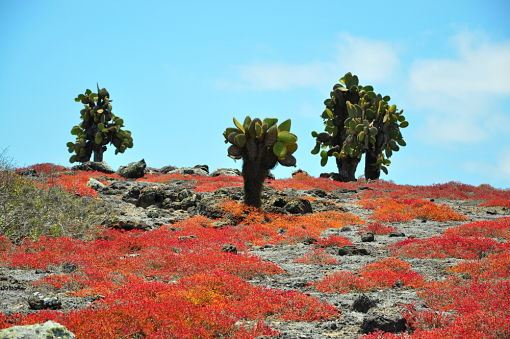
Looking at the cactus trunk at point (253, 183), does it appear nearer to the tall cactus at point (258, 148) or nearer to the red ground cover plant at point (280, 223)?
the tall cactus at point (258, 148)

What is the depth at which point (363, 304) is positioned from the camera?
11977 millimetres

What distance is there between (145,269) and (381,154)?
41.3 meters

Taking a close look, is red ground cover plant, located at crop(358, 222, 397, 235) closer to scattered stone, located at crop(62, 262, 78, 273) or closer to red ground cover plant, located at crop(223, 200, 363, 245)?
red ground cover plant, located at crop(223, 200, 363, 245)

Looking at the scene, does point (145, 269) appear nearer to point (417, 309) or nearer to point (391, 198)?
point (417, 309)

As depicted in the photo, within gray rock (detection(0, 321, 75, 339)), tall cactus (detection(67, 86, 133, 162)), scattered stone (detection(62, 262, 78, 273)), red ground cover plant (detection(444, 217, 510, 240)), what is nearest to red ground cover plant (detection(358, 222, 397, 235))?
red ground cover plant (detection(444, 217, 510, 240))

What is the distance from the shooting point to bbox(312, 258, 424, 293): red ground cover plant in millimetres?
14367

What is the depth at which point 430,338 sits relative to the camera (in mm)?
9250

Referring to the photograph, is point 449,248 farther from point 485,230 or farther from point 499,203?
point 499,203

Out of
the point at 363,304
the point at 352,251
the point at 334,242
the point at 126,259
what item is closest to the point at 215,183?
the point at 334,242

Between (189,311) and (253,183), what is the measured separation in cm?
2078

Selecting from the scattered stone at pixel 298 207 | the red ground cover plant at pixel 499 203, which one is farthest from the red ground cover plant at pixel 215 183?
the red ground cover plant at pixel 499 203

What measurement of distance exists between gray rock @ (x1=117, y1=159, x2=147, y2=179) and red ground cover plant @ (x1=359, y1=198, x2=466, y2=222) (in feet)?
74.6

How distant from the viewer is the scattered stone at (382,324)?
10.1 meters

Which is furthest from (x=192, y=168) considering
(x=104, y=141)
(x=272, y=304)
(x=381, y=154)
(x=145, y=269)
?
(x=272, y=304)
